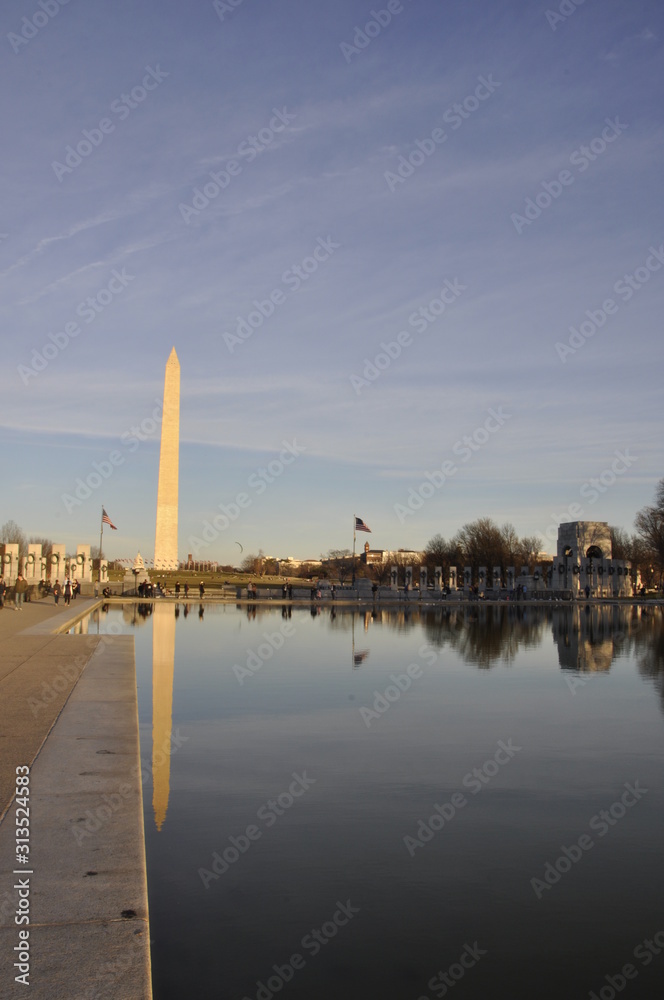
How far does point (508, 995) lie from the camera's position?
4555mm

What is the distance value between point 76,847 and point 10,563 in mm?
41638

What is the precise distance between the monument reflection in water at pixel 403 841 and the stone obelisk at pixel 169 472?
4209 cm

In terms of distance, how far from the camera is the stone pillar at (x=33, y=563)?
171ft

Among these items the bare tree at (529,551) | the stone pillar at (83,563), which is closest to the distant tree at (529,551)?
the bare tree at (529,551)

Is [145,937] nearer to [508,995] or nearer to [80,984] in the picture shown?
[80,984]

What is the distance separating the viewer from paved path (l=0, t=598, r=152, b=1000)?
3920 millimetres

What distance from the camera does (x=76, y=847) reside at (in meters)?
5.55

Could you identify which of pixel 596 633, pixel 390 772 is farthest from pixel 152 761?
pixel 596 633

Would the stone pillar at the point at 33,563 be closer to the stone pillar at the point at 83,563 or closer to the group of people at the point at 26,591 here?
the group of people at the point at 26,591

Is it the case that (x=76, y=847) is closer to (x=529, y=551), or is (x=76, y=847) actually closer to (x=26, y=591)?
(x=26, y=591)

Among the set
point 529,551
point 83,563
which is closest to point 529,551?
point 529,551

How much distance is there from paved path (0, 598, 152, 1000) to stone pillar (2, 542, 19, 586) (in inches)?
1273

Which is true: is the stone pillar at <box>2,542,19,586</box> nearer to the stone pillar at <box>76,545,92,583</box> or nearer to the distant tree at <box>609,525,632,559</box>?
the stone pillar at <box>76,545,92,583</box>

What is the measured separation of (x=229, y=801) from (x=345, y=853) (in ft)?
5.04
